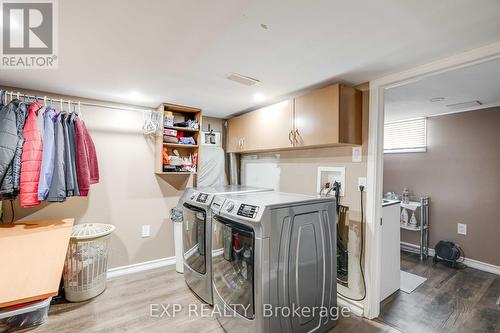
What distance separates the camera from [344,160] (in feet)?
7.47

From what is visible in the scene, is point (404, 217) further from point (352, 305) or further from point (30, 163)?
point (30, 163)

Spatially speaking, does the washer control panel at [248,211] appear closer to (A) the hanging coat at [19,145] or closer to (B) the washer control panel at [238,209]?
(B) the washer control panel at [238,209]

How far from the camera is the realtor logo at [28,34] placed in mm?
1188

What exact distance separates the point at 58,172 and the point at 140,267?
1538mm

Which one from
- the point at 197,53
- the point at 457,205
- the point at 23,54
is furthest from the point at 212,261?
the point at 457,205

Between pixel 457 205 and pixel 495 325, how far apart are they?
5.68 ft

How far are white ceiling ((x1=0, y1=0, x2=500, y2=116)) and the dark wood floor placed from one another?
6.88 feet

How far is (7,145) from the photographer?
1763mm

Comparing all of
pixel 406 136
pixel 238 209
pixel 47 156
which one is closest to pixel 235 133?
pixel 238 209

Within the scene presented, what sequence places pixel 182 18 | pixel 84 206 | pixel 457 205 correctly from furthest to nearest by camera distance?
pixel 457 205 → pixel 84 206 → pixel 182 18

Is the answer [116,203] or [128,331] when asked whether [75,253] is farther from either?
[128,331]

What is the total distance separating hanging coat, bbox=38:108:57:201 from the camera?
6.08ft

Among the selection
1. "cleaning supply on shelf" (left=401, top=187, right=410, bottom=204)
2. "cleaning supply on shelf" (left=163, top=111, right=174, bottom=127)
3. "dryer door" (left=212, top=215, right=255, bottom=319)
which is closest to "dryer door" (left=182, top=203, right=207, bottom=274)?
"dryer door" (left=212, top=215, right=255, bottom=319)

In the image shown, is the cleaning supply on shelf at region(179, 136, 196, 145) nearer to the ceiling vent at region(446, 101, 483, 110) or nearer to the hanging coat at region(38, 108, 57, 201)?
the hanging coat at region(38, 108, 57, 201)
